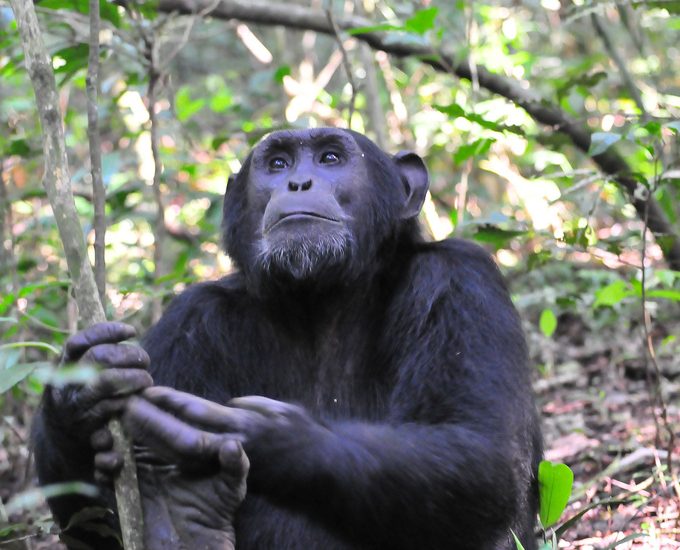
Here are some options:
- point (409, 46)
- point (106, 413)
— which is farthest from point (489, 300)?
point (409, 46)

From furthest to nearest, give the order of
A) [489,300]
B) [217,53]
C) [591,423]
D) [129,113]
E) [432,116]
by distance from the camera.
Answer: [217,53] < [129,113] < [432,116] < [591,423] < [489,300]

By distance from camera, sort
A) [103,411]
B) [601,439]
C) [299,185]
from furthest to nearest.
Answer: [601,439] < [299,185] < [103,411]

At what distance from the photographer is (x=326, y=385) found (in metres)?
4.37

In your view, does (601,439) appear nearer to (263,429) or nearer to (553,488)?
(553,488)

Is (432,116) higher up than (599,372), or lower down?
higher up

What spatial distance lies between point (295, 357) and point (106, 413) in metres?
1.21

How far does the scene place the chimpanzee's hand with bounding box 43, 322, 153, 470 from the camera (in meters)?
3.29

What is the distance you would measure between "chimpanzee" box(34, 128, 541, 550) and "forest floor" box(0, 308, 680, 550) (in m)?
0.64

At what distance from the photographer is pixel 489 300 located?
4.16 meters

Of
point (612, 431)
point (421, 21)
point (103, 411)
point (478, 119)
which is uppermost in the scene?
point (421, 21)

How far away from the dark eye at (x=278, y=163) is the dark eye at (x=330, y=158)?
16 cm

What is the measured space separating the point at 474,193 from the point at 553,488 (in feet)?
18.6

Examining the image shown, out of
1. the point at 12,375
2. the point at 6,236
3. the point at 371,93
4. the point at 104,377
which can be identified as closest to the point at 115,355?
the point at 104,377

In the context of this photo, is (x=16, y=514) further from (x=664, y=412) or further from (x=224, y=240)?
(x=664, y=412)
